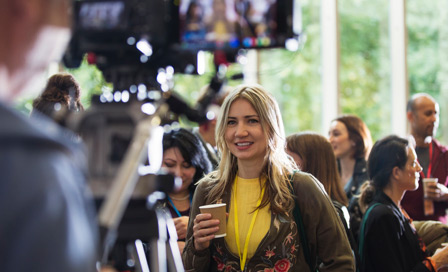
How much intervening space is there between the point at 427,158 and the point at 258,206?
2.29m

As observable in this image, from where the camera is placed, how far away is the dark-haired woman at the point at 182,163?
326cm

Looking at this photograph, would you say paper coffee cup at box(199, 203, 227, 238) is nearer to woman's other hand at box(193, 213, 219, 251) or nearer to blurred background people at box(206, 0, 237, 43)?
woman's other hand at box(193, 213, 219, 251)

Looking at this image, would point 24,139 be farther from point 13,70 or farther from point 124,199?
point 124,199

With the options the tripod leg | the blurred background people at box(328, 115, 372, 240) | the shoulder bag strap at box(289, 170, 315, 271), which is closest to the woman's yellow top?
the shoulder bag strap at box(289, 170, 315, 271)

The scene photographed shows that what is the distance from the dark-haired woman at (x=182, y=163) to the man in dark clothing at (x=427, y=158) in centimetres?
153

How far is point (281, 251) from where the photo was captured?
8.08 feet

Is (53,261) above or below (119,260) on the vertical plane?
above

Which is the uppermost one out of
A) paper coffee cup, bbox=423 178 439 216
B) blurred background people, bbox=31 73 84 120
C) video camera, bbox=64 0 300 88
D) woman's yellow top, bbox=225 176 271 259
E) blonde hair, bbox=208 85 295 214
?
video camera, bbox=64 0 300 88

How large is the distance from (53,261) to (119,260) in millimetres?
801

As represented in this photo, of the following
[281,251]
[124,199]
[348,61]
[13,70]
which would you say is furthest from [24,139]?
[348,61]

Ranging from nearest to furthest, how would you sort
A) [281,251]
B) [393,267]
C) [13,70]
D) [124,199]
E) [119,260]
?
[13,70] → [124,199] → [119,260] → [281,251] → [393,267]

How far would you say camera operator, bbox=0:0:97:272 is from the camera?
29.3 inches

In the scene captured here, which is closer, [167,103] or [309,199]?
[167,103]

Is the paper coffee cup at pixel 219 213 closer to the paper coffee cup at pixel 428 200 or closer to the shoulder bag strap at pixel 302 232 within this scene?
the shoulder bag strap at pixel 302 232
